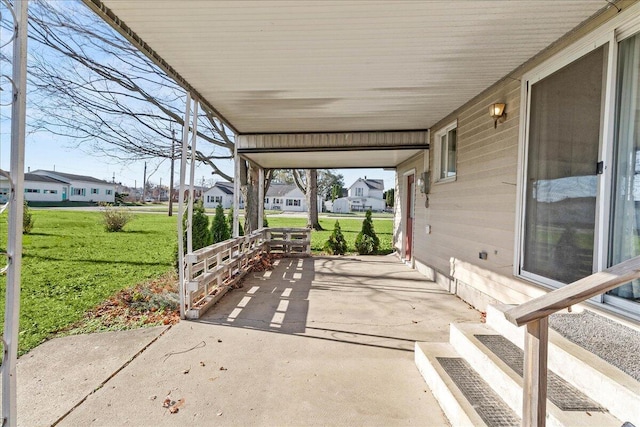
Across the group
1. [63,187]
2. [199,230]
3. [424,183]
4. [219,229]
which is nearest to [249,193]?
[219,229]

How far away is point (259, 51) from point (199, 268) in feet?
9.04

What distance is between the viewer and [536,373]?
4.58 feet

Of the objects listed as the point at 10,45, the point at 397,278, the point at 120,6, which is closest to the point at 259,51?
the point at 120,6

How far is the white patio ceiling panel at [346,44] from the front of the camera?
2559 millimetres

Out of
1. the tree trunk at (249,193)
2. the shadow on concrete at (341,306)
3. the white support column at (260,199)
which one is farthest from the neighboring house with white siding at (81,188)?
the shadow on concrete at (341,306)

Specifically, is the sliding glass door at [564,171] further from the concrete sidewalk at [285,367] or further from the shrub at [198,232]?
the shrub at [198,232]

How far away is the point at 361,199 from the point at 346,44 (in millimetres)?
44520

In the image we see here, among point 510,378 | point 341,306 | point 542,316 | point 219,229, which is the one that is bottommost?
point 341,306

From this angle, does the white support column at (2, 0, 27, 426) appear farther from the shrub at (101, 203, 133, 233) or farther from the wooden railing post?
the shrub at (101, 203, 133, 233)

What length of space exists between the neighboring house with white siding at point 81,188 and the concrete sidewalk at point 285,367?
37.8 meters

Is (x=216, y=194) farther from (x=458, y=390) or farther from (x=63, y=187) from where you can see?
(x=458, y=390)

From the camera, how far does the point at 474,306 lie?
4.52 metres

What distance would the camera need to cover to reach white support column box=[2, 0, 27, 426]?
5.25ft

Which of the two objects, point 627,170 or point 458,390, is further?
point 627,170
